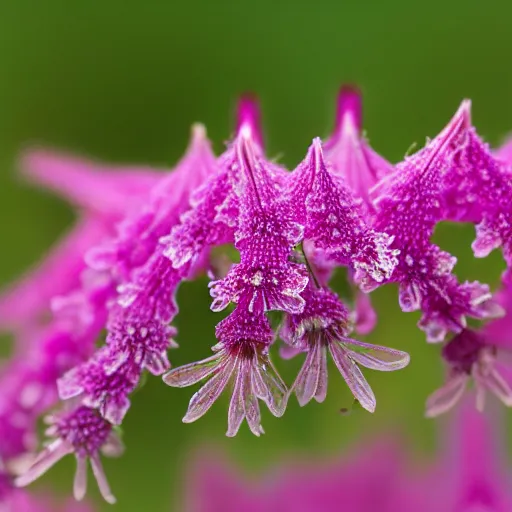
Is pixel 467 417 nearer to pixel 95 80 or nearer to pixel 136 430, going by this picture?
pixel 136 430

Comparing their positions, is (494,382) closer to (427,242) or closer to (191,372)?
(427,242)

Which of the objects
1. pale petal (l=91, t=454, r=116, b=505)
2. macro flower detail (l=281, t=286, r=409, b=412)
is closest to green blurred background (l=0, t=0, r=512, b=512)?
pale petal (l=91, t=454, r=116, b=505)

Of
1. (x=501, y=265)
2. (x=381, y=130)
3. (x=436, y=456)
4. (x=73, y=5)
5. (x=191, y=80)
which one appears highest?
(x=73, y=5)

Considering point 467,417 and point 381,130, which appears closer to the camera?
point 467,417

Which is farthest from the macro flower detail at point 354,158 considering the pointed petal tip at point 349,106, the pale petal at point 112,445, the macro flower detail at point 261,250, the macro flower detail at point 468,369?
the pale petal at point 112,445

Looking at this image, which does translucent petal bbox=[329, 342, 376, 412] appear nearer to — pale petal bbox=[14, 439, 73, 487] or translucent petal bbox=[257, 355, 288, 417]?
translucent petal bbox=[257, 355, 288, 417]

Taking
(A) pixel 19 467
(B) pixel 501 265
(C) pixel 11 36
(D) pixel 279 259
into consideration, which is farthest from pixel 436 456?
(C) pixel 11 36

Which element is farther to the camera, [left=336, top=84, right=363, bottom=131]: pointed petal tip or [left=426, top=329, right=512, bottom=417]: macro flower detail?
[left=336, top=84, right=363, bottom=131]: pointed petal tip
